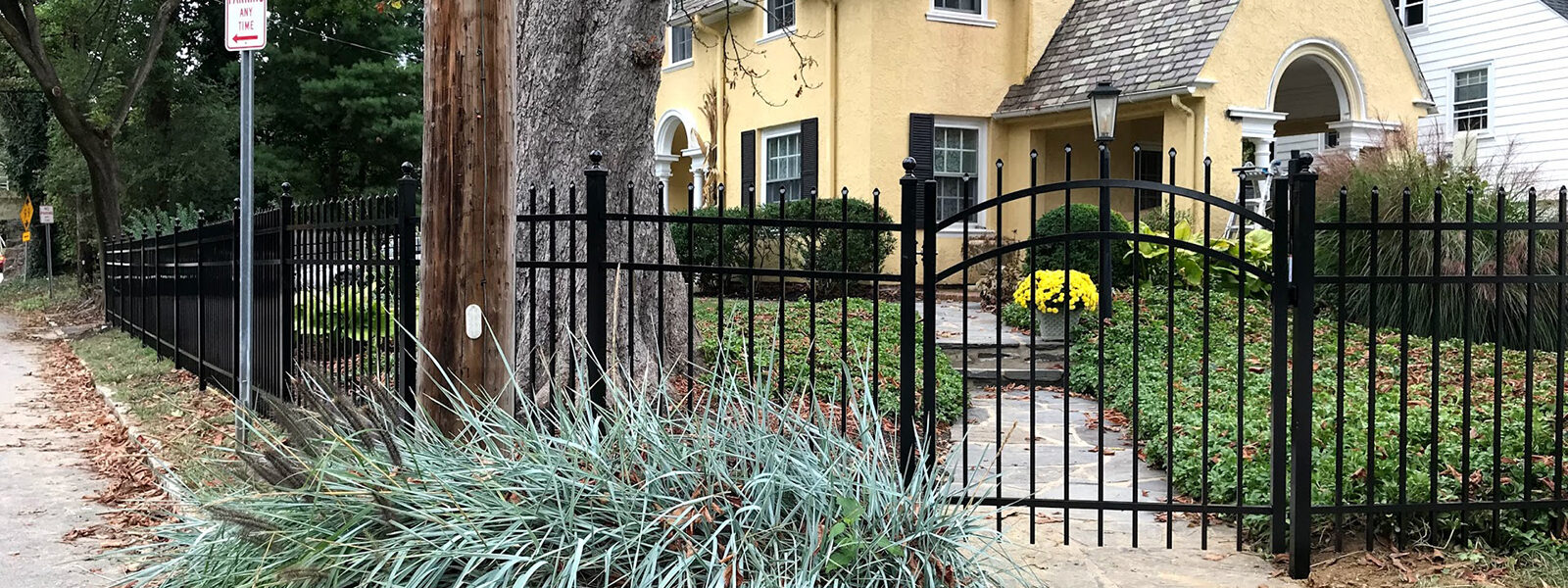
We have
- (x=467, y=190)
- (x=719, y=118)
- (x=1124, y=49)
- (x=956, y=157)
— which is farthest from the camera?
(x=719, y=118)

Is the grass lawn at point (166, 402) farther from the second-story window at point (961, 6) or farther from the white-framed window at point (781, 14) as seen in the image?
the second-story window at point (961, 6)

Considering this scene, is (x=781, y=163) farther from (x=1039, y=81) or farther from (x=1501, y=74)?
(x=1501, y=74)

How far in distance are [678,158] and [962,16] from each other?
664cm

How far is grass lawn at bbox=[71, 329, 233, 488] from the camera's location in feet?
20.2

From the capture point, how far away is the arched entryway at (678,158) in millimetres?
20547

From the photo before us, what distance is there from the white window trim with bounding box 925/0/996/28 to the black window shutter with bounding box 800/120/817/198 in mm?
2207

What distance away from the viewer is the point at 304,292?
25.2 feet

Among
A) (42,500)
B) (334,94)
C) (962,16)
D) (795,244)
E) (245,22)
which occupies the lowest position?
(42,500)

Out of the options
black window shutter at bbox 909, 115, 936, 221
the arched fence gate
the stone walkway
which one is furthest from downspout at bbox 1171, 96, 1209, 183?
the stone walkway

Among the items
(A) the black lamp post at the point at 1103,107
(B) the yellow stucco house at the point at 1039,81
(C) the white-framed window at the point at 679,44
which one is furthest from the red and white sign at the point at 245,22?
(C) the white-framed window at the point at 679,44

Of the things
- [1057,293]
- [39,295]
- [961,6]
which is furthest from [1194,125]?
[39,295]

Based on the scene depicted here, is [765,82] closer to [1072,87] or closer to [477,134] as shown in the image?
[1072,87]

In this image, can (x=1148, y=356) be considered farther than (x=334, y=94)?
No

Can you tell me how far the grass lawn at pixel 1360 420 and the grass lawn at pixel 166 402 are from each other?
4299 millimetres
